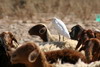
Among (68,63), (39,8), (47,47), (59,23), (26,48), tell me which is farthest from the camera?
(39,8)

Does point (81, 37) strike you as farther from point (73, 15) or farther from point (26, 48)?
point (73, 15)

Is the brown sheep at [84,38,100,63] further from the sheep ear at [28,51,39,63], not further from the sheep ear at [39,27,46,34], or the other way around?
the sheep ear at [39,27,46,34]

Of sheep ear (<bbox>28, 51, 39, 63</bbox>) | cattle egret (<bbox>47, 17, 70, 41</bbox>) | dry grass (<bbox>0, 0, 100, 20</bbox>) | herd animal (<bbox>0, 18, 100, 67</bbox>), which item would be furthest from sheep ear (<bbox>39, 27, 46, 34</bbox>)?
dry grass (<bbox>0, 0, 100, 20</bbox>)

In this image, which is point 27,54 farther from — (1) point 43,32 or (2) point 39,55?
(1) point 43,32

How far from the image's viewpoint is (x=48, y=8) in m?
25.4

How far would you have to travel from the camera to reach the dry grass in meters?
22.0

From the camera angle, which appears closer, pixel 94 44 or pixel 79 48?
pixel 94 44

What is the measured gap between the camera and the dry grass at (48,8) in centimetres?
2202

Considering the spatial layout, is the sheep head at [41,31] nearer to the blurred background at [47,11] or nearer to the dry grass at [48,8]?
the blurred background at [47,11]

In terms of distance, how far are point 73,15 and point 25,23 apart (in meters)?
6.52

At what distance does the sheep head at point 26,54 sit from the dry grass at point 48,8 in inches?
534

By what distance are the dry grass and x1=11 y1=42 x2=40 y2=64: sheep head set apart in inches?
534

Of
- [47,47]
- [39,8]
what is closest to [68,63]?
[47,47]

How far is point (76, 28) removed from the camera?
11914 mm
